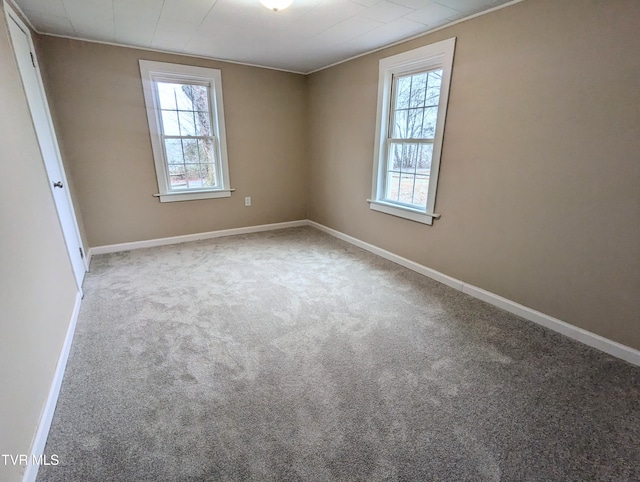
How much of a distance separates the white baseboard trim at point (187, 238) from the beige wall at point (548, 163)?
249 centimetres

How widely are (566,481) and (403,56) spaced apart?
3.27 m

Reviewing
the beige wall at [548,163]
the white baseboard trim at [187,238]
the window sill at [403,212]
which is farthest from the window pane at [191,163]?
the beige wall at [548,163]

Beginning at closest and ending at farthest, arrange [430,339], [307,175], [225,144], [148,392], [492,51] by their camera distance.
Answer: [148,392]
[430,339]
[492,51]
[225,144]
[307,175]

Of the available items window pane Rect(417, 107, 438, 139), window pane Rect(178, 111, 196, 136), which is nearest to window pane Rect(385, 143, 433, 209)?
window pane Rect(417, 107, 438, 139)

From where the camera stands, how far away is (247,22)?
2514mm

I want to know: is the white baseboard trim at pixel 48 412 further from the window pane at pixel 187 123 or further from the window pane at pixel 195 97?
the window pane at pixel 195 97

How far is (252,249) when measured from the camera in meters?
3.86

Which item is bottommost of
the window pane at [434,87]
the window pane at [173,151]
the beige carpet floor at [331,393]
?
the beige carpet floor at [331,393]

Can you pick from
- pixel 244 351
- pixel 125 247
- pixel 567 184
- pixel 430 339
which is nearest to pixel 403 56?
pixel 567 184

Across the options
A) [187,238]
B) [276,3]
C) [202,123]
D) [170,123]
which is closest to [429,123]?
[276,3]

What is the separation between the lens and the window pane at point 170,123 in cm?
367

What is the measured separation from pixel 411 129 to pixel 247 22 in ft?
5.89

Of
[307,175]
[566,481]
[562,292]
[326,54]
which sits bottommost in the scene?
[566,481]

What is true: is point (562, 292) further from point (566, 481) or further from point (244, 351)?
point (244, 351)
